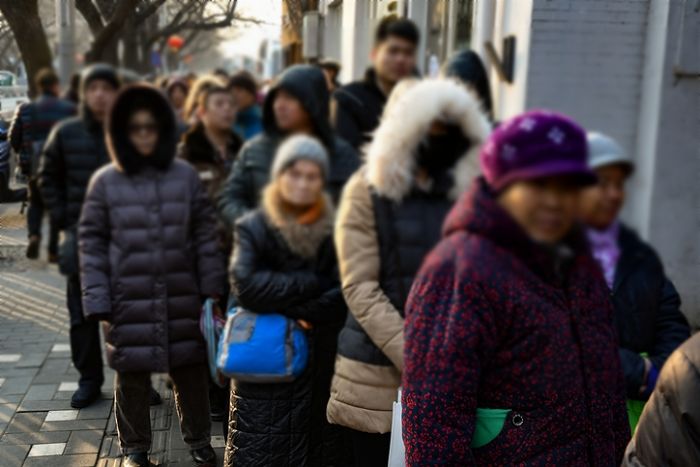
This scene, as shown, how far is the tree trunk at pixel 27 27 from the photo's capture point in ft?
10.0

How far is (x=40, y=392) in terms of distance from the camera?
4.91 metres

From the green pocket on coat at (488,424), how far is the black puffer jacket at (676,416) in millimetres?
391

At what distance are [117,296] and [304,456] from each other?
1.09 meters

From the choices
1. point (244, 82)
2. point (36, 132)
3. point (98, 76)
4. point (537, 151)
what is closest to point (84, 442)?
point (36, 132)

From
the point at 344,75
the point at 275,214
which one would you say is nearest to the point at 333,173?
the point at 275,214

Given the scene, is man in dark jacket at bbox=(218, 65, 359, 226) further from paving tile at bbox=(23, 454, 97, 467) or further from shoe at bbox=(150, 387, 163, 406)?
shoe at bbox=(150, 387, 163, 406)

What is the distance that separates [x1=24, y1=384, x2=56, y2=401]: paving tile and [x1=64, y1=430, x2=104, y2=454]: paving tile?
0.63 meters

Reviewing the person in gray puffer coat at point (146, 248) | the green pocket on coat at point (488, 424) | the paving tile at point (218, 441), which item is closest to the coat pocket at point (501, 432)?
the green pocket on coat at point (488, 424)

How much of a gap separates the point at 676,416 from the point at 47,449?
10.7 feet

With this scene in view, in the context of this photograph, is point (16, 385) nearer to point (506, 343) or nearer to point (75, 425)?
point (75, 425)

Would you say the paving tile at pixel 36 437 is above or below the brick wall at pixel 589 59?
below

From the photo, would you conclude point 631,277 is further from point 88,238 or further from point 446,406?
point 88,238

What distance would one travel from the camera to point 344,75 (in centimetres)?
795

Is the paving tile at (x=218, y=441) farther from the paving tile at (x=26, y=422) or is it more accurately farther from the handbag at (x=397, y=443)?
the handbag at (x=397, y=443)
